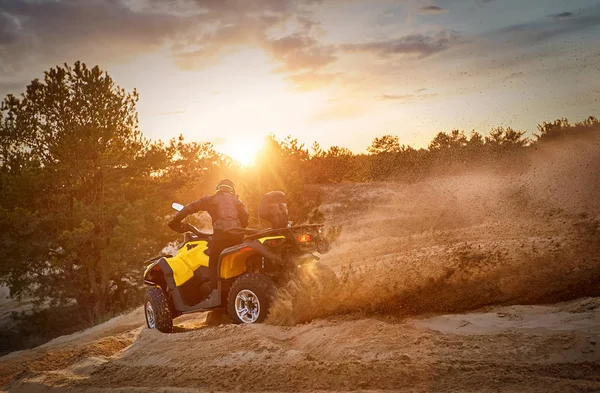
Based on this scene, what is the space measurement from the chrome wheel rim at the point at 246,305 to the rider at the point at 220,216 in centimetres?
70

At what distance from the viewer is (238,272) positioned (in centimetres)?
807

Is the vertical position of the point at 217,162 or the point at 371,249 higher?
the point at 217,162

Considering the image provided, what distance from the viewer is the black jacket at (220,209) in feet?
27.2

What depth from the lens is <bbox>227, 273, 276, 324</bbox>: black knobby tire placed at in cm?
726

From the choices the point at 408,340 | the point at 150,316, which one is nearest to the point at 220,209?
the point at 150,316

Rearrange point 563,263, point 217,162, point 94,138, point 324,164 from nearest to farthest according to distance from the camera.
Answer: point 563,263
point 94,138
point 324,164
point 217,162

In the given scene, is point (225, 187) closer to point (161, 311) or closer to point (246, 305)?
point (246, 305)

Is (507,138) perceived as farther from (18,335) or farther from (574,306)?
(574,306)

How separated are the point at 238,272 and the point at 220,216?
903 mm

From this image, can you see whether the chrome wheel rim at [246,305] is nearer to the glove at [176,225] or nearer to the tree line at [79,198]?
the glove at [176,225]

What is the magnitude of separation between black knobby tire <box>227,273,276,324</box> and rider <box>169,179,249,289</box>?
64cm

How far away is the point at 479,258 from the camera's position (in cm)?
838

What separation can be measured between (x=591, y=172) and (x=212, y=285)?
16359mm

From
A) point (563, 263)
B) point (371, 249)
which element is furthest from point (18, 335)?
point (563, 263)
